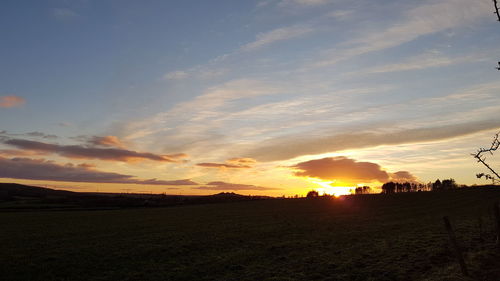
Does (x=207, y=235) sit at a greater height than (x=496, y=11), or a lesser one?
lesser

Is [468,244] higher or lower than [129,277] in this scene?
higher

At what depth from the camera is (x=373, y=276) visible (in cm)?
2053

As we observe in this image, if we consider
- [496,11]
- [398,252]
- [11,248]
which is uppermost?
[496,11]

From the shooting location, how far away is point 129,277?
79.2 feet

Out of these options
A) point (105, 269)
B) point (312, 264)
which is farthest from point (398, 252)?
point (105, 269)

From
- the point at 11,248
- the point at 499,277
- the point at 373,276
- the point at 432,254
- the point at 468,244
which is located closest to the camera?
the point at 499,277

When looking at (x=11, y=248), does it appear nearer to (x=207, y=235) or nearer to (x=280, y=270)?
(x=207, y=235)

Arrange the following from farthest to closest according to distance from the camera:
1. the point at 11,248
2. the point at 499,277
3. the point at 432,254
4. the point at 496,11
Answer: the point at 11,248
the point at 432,254
the point at 499,277
the point at 496,11

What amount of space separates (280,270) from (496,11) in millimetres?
22321

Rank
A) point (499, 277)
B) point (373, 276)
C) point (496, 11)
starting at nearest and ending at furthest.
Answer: point (496, 11)
point (499, 277)
point (373, 276)

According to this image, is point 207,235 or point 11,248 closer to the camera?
point 11,248

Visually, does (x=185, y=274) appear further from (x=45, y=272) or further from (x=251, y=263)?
(x=45, y=272)

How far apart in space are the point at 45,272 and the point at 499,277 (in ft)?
95.4

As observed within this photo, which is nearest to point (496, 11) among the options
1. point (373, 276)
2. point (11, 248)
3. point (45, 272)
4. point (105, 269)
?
point (373, 276)
